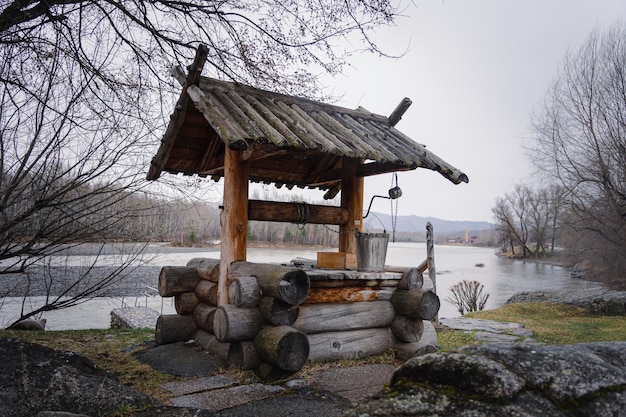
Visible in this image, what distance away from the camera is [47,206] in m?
6.10

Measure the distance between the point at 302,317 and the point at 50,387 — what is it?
8.72ft

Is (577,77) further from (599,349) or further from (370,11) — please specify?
(599,349)

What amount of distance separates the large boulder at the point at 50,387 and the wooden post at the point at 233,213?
222 cm

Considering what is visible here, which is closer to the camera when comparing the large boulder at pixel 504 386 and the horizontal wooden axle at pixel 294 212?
the large boulder at pixel 504 386

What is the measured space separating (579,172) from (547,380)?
53.8 ft

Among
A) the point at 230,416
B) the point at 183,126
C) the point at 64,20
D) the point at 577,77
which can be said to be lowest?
the point at 230,416

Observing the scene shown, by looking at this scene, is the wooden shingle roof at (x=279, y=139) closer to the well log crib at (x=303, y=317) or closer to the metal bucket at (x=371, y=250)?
the metal bucket at (x=371, y=250)

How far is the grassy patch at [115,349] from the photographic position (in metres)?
4.88

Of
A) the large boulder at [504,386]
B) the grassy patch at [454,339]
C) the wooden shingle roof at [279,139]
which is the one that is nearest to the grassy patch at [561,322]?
the grassy patch at [454,339]

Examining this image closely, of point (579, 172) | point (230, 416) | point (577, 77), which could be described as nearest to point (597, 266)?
point (579, 172)

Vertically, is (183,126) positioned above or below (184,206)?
above

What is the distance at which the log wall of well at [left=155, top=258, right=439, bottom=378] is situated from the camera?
4902 millimetres

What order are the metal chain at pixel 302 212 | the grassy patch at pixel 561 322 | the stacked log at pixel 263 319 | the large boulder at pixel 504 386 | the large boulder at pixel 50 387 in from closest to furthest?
the large boulder at pixel 504 386 → the large boulder at pixel 50 387 → the stacked log at pixel 263 319 → the metal chain at pixel 302 212 → the grassy patch at pixel 561 322

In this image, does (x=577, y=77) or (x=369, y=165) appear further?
(x=577, y=77)
